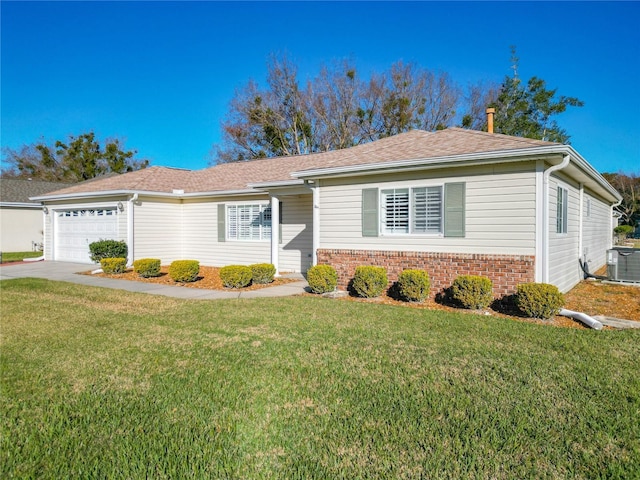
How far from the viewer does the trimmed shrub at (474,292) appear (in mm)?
7465

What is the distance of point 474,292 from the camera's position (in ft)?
24.6

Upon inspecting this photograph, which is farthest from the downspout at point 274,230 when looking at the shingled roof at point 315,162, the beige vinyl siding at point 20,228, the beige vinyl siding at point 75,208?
the beige vinyl siding at point 20,228

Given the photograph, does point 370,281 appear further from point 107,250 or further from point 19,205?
point 19,205

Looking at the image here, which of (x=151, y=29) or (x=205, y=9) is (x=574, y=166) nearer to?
(x=205, y=9)

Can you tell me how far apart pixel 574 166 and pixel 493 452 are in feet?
24.6

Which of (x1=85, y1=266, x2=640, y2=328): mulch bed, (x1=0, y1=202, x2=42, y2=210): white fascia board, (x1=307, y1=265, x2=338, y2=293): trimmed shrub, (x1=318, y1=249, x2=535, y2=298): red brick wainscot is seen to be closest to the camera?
(x1=85, y1=266, x2=640, y2=328): mulch bed

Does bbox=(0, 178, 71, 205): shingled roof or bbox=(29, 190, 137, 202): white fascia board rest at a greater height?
bbox=(0, 178, 71, 205): shingled roof

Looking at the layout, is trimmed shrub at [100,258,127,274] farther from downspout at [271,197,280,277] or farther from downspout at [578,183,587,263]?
downspout at [578,183,587,263]

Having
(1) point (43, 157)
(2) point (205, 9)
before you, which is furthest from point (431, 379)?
(1) point (43, 157)

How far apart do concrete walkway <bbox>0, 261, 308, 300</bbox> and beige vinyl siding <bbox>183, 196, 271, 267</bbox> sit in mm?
2102

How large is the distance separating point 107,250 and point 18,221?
13.5 m

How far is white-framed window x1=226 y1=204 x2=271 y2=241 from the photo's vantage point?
1384 cm

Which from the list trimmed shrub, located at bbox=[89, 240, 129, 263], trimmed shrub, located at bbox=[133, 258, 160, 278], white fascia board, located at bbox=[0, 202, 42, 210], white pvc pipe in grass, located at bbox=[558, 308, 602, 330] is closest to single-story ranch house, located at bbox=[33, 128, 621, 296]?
trimmed shrub, located at bbox=[89, 240, 129, 263]

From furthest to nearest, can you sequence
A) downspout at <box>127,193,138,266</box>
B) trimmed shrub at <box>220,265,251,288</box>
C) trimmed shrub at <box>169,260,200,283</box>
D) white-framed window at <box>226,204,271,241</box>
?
downspout at <box>127,193,138,266</box>, white-framed window at <box>226,204,271,241</box>, trimmed shrub at <box>169,260,200,283</box>, trimmed shrub at <box>220,265,251,288</box>
